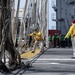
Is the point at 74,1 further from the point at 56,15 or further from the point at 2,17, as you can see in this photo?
the point at 2,17

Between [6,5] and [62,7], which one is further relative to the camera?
[62,7]

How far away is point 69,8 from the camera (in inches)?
2783

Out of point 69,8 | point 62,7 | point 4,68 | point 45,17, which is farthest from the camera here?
point 62,7

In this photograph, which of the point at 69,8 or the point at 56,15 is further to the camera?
the point at 56,15

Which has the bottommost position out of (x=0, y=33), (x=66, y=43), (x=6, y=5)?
(x=66, y=43)

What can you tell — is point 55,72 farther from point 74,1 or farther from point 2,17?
point 74,1

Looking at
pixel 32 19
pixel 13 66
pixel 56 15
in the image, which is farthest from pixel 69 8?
pixel 13 66

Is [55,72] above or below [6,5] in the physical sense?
below

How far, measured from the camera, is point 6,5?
13.3 m

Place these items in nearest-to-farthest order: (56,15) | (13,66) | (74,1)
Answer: (13,66), (74,1), (56,15)

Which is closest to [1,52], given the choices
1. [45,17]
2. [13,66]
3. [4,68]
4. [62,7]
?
[4,68]

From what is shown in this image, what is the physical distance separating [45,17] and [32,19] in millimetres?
8076

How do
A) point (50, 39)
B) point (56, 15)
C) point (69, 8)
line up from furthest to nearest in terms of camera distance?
point (56, 15) < point (69, 8) < point (50, 39)

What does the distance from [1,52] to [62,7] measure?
65939mm
